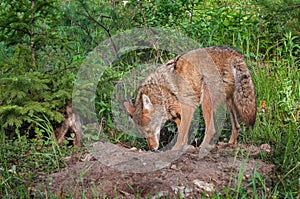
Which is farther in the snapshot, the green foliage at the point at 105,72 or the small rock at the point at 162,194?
the green foliage at the point at 105,72

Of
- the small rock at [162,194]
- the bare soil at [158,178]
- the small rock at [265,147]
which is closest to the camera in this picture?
the small rock at [162,194]

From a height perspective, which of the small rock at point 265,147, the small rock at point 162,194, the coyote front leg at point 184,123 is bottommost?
the small rock at point 162,194

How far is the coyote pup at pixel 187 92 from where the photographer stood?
5.20 m

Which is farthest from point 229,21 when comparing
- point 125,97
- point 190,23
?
point 125,97

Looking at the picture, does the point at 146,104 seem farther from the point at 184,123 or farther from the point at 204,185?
the point at 204,185

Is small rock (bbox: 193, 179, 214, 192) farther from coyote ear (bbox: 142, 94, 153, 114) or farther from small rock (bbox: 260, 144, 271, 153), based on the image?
coyote ear (bbox: 142, 94, 153, 114)

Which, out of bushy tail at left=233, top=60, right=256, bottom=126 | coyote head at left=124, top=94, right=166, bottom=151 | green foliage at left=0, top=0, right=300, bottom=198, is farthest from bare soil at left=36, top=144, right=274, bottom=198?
coyote head at left=124, top=94, right=166, bottom=151

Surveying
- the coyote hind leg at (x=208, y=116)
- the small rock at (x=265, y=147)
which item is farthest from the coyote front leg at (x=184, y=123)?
the small rock at (x=265, y=147)

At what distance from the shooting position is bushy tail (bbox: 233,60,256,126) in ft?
16.5

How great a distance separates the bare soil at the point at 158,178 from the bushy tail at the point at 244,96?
530mm

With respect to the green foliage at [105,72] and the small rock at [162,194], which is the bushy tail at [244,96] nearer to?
the green foliage at [105,72]

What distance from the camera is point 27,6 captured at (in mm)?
5266

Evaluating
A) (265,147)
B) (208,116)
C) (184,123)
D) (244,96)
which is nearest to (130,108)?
(184,123)

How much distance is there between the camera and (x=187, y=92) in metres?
5.27
